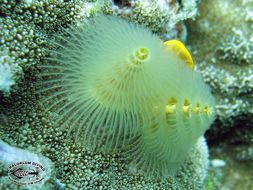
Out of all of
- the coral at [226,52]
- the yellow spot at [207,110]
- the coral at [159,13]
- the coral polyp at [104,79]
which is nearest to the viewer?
the coral polyp at [104,79]

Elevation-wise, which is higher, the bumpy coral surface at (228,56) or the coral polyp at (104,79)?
the bumpy coral surface at (228,56)

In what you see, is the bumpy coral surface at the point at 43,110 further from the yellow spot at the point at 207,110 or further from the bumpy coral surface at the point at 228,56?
the bumpy coral surface at the point at 228,56

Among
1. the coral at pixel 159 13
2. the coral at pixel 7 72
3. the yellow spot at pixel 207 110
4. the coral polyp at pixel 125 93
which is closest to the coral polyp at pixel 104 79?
the coral polyp at pixel 125 93

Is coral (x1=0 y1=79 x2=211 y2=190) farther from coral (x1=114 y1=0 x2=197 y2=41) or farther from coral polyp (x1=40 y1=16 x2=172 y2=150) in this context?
coral (x1=114 y1=0 x2=197 y2=41)

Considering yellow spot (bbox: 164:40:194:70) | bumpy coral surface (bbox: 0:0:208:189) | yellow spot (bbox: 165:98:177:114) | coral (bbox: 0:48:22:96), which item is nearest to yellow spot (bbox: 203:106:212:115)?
yellow spot (bbox: 165:98:177:114)

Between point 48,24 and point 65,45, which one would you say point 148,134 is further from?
point 48,24

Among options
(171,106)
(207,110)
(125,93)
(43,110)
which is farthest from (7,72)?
(207,110)

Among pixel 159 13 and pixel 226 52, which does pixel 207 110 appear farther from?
pixel 226 52
